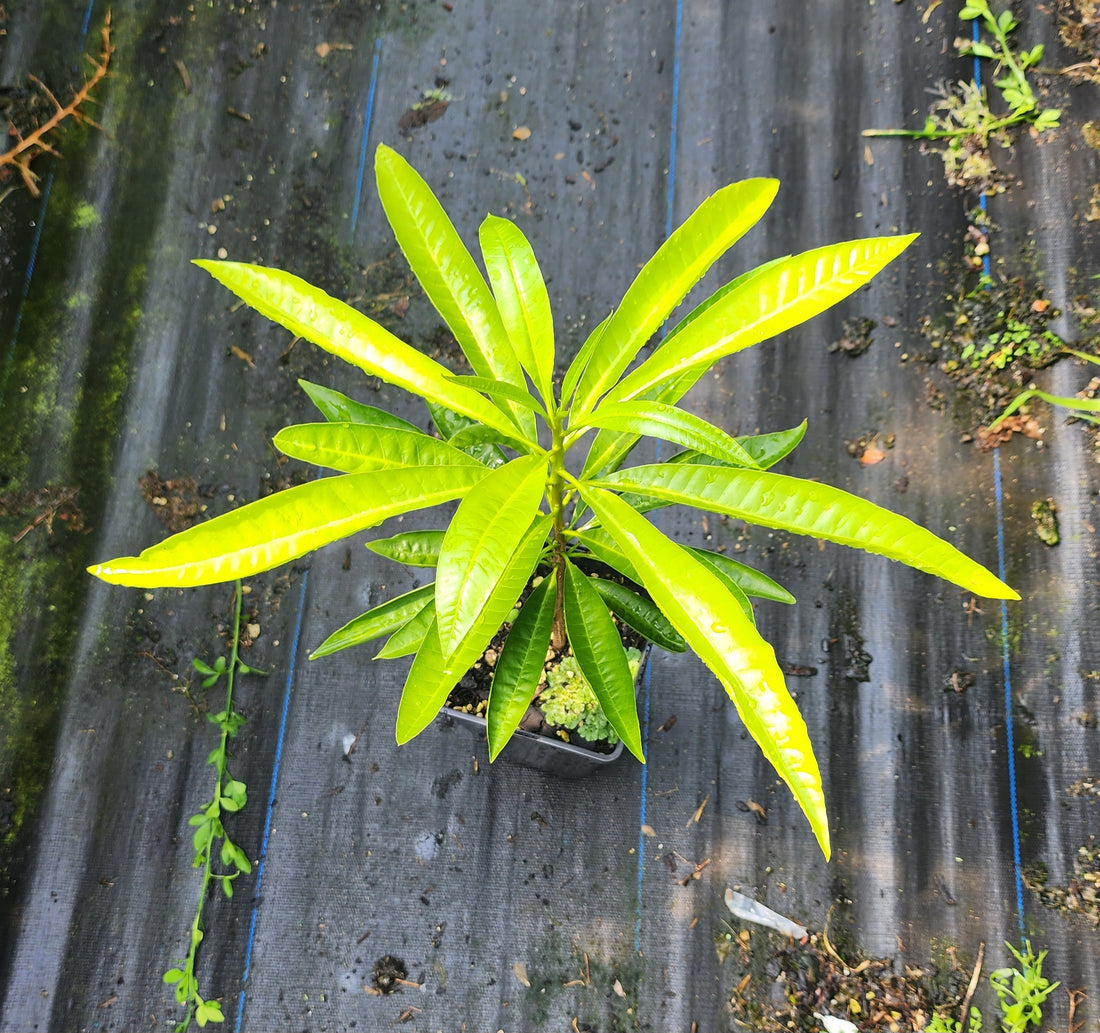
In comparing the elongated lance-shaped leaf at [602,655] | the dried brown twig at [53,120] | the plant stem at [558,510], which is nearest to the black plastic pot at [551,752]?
the plant stem at [558,510]

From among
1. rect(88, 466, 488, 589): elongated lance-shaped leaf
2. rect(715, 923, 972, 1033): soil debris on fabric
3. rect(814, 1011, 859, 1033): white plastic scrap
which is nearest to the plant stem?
rect(88, 466, 488, 589): elongated lance-shaped leaf

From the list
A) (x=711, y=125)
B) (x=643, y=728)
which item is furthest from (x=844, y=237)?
(x=643, y=728)

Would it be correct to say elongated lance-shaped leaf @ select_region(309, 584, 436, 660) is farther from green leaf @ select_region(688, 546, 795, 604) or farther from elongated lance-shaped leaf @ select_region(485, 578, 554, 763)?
green leaf @ select_region(688, 546, 795, 604)

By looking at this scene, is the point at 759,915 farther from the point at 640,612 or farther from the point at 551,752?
the point at 640,612

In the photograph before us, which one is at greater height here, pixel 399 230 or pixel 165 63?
pixel 165 63

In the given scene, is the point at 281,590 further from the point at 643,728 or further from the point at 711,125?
the point at 711,125

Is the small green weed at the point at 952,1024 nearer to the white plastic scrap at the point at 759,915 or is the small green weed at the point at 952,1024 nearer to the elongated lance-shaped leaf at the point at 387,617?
the white plastic scrap at the point at 759,915
